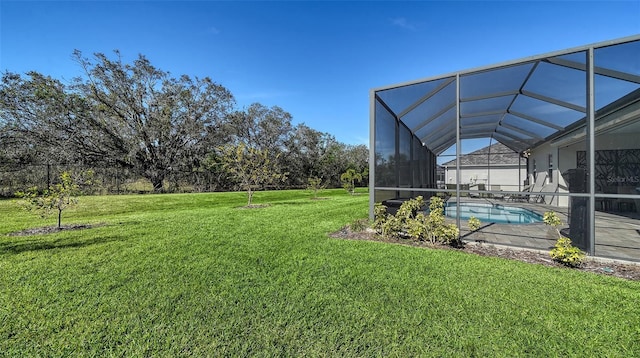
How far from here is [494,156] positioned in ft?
55.0

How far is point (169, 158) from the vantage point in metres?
19.7

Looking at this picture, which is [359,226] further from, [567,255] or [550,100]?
[550,100]

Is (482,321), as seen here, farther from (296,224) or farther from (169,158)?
(169,158)

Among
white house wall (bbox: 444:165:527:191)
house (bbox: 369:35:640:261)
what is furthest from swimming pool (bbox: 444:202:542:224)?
white house wall (bbox: 444:165:527:191)

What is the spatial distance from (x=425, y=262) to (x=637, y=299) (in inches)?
84.0

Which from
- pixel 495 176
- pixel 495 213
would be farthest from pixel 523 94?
pixel 495 176

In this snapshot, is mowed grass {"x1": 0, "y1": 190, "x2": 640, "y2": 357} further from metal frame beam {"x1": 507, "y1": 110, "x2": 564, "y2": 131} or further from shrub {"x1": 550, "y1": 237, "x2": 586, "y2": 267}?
metal frame beam {"x1": 507, "y1": 110, "x2": 564, "y2": 131}

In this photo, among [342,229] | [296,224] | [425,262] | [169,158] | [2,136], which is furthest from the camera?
[169,158]

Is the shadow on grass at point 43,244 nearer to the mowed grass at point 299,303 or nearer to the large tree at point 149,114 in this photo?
the mowed grass at point 299,303

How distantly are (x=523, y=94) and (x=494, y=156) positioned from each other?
1099 centimetres

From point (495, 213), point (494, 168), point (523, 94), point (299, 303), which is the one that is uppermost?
point (523, 94)

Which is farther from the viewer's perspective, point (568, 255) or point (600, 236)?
point (600, 236)

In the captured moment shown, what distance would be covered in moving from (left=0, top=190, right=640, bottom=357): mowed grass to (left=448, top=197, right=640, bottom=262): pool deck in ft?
4.36

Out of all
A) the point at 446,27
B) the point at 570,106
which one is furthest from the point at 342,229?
the point at 446,27
